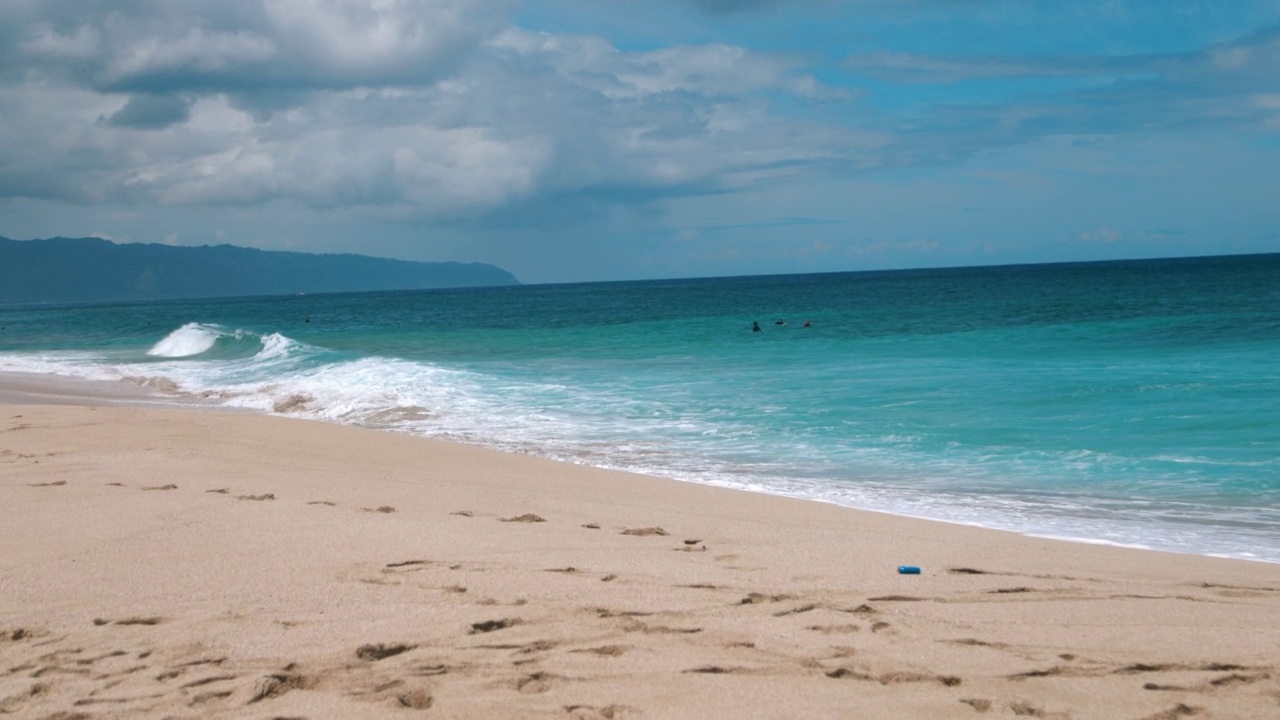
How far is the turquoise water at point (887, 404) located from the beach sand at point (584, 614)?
203cm

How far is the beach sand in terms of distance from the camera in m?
3.39

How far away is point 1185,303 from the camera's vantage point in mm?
40938

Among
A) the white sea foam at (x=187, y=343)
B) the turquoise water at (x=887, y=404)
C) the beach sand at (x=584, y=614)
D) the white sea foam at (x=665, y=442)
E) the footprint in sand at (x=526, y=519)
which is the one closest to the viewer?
the beach sand at (x=584, y=614)

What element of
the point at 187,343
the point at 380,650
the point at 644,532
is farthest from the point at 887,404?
the point at 187,343

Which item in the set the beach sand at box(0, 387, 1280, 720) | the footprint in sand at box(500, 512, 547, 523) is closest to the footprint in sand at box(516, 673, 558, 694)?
the beach sand at box(0, 387, 1280, 720)

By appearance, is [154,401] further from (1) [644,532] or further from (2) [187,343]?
(2) [187,343]

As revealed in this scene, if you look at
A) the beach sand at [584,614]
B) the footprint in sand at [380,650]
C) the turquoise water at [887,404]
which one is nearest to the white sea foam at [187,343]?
the turquoise water at [887,404]

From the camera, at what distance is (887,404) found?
14555 millimetres

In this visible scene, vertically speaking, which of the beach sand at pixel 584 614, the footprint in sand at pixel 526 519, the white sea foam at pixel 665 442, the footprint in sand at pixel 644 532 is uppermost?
the beach sand at pixel 584 614

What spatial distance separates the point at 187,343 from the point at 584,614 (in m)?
32.3

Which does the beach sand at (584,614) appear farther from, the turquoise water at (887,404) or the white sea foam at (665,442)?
the turquoise water at (887,404)

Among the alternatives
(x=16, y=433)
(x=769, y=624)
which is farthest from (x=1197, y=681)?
(x=16, y=433)

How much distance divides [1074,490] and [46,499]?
8.44 metres

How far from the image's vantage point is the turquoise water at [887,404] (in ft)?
28.3
